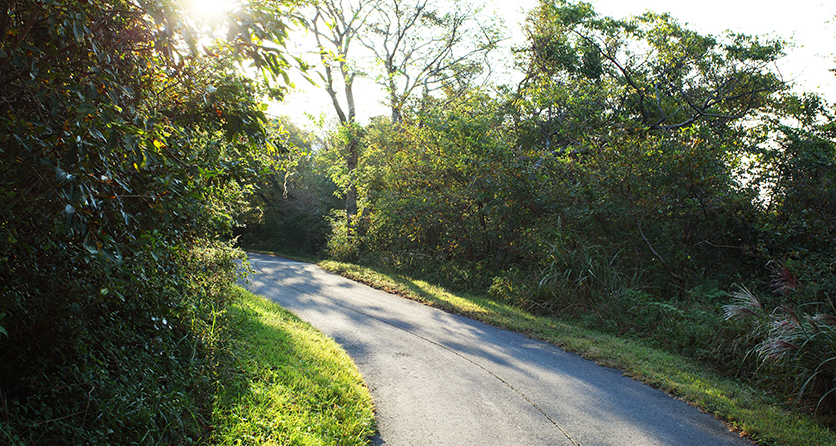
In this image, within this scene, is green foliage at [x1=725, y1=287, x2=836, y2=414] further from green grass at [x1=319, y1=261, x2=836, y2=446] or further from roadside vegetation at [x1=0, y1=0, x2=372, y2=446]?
roadside vegetation at [x1=0, y1=0, x2=372, y2=446]

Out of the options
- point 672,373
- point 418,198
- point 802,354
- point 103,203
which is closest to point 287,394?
point 103,203

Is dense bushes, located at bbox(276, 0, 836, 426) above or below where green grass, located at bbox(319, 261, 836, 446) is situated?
above

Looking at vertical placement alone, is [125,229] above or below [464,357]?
above

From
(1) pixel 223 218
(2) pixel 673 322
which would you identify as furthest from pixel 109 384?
(2) pixel 673 322

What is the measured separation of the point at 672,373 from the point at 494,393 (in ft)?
9.44

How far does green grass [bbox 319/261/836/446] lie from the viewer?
4.70 metres

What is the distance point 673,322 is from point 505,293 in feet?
13.1

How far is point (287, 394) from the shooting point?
179 inches

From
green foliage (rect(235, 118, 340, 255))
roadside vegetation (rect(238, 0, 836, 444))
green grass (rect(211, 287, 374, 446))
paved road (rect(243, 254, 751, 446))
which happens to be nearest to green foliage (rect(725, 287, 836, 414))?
roadside vegetation (rect(238, 0, 836, 444))

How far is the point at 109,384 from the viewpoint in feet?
10.7

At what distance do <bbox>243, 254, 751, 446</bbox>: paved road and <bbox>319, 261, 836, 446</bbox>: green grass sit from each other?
0.24 metres

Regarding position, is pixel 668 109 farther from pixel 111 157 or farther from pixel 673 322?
pixel 111 157

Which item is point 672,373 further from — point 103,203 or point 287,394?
point 103,203

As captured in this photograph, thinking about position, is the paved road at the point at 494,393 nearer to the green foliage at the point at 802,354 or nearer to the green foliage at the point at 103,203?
the green foliage at the point at 802,354
